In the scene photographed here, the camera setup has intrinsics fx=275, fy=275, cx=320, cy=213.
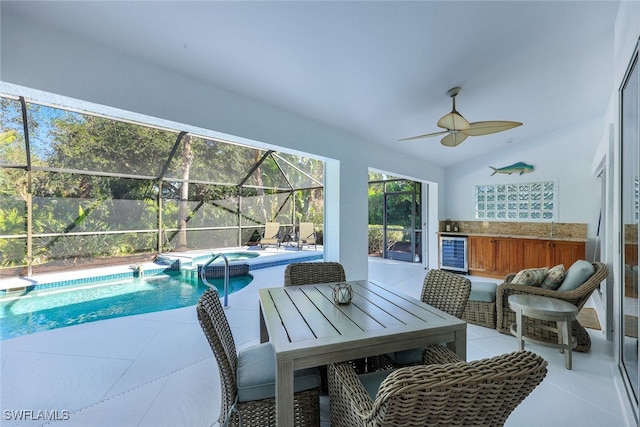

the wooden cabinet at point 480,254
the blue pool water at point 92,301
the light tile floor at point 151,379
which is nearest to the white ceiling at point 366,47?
the light tile floor at point 151,379

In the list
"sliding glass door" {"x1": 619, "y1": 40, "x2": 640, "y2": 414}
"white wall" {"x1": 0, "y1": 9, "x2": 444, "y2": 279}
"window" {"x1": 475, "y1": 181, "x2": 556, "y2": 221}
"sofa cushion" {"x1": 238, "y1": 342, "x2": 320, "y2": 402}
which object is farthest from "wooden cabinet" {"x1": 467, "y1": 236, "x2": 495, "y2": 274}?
"sofa cushion" {"x1": 238, "y1": 342, "x2": 320, "y2": 402}

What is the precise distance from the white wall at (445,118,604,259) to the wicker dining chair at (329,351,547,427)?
6.15 meters

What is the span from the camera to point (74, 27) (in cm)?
187

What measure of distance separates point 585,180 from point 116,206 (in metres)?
9.69

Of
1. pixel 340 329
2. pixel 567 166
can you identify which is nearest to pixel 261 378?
pixel 340 329

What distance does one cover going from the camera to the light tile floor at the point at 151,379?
180 centimetres

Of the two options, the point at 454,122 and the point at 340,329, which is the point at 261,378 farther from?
the point at 454,122

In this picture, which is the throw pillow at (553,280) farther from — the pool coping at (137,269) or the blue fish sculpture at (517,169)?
the pool coping at (137,269)

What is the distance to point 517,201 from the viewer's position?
6.03 m

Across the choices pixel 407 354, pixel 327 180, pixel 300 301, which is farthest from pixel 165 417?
pixel 327 180

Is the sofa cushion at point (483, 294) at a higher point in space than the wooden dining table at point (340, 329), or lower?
lower

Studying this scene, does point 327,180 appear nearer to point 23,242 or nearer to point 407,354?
point 407,354

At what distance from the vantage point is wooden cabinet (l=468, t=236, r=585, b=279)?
496 centimetres

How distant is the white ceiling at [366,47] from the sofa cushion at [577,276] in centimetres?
220
